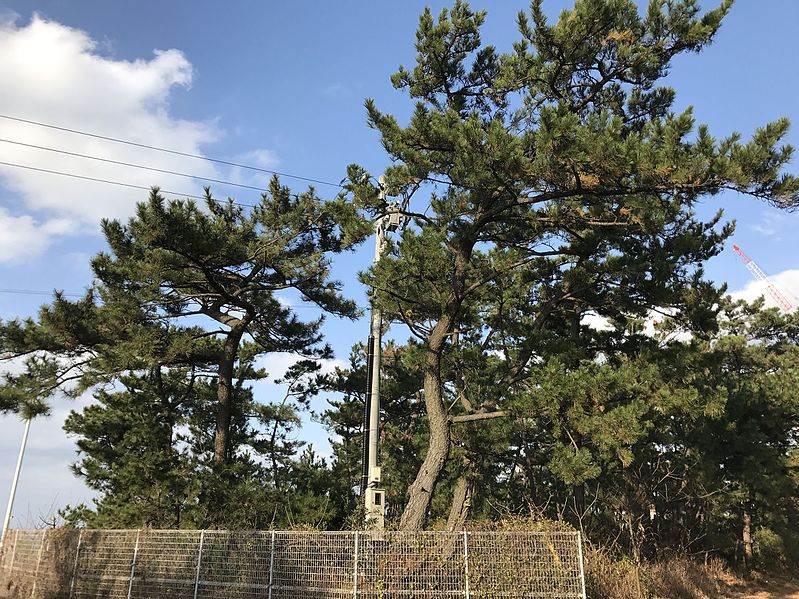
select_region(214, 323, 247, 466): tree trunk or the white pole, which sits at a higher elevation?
select_region(214, 323, 247, 466): tree trunk

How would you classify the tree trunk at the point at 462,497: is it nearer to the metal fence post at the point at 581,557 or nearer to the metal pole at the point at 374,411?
the metal pole at the point at 374,411

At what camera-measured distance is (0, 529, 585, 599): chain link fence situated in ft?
23.5

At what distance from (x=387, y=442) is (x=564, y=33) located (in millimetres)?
12994

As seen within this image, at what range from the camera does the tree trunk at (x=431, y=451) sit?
9.50 meters

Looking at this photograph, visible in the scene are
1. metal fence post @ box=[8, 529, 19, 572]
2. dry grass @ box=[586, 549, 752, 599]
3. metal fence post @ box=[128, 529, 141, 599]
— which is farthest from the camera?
metal fence post @ box=[8, 529, 19, 572]

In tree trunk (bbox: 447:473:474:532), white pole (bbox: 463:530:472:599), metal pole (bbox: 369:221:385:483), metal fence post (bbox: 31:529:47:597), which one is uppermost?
metal pole (bbox: 369:221:385:483)

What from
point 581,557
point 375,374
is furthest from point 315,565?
point 581,557

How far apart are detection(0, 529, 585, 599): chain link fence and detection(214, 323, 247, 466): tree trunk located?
384 cm

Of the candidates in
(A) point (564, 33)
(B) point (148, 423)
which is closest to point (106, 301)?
(B) point (148, 423)

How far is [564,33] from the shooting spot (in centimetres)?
884

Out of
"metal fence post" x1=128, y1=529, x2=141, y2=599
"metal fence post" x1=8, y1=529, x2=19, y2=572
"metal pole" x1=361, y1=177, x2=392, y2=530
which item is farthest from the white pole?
"metal fence post" x1=8, y1=529, x2=19, y2=572

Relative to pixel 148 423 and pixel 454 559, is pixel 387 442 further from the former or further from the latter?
pixel 454 559

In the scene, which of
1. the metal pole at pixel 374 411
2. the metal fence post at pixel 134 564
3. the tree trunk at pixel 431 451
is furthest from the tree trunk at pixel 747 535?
the metal fence post at pixel 134 564

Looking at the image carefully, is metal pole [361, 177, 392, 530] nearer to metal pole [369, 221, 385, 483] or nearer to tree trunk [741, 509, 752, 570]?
metal pole [369, 221, 385, 483]
